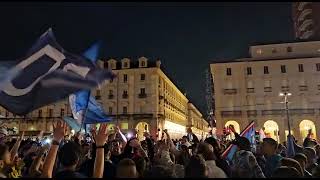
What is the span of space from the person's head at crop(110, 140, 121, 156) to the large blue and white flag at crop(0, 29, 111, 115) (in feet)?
5.35

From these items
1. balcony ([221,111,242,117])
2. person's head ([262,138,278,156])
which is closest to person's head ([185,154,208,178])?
person's head ([262,138,278,156])

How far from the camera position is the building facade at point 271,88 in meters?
59.6

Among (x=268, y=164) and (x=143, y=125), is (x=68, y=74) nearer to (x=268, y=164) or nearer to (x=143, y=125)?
(x=268, y=164)

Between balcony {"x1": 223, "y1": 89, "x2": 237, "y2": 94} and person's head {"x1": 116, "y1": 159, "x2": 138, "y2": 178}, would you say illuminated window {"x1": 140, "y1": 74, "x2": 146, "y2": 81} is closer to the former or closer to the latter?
balcony {"x1": 223, "y1": 89, "x2": 237, "y2": 94}

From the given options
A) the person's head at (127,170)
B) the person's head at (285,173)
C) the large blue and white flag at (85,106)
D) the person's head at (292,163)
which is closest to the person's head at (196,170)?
the person's head at (127,170)

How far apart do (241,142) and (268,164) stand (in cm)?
63

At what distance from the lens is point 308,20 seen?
3157 inches

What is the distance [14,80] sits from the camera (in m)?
6.95

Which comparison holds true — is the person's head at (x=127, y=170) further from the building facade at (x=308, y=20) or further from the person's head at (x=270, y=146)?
the building facade at (x=308, y=20)

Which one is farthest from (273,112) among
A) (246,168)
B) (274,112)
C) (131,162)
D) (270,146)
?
(131,162)

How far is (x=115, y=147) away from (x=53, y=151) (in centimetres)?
366

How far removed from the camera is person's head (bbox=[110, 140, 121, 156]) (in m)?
7.67

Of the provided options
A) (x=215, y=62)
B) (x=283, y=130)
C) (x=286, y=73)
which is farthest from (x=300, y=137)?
(x=215, y=62)

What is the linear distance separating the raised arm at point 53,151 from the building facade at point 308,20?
250 ft
